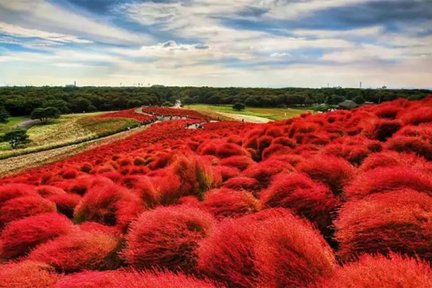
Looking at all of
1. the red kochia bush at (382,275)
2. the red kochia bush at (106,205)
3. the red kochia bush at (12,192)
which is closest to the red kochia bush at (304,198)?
the red kochia bush at (382,275)

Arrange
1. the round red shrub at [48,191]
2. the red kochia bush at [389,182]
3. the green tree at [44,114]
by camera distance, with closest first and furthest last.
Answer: the red kochia bush at [389,182] < the round red shrub at [48,191] < the green tree at [44,114]

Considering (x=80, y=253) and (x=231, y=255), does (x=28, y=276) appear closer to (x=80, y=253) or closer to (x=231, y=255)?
(x=80, y=253)

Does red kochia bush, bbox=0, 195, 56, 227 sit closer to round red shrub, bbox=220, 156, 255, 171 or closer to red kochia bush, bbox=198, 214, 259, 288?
round red shrub, bbox=220, 156, 255, 171

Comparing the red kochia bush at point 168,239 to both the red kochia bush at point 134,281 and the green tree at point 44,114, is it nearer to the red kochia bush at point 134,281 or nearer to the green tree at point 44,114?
the red kochia bush at point 134,281

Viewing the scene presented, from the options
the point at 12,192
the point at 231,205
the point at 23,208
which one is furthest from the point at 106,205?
the point at 231,205

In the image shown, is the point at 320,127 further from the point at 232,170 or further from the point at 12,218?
the point at 12,218

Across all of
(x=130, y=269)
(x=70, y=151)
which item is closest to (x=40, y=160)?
(x=70, y=151)

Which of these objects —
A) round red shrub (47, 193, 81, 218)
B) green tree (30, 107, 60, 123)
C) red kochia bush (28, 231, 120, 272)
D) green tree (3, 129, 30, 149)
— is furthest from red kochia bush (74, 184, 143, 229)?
green tree (30, 107, 60, 123)
